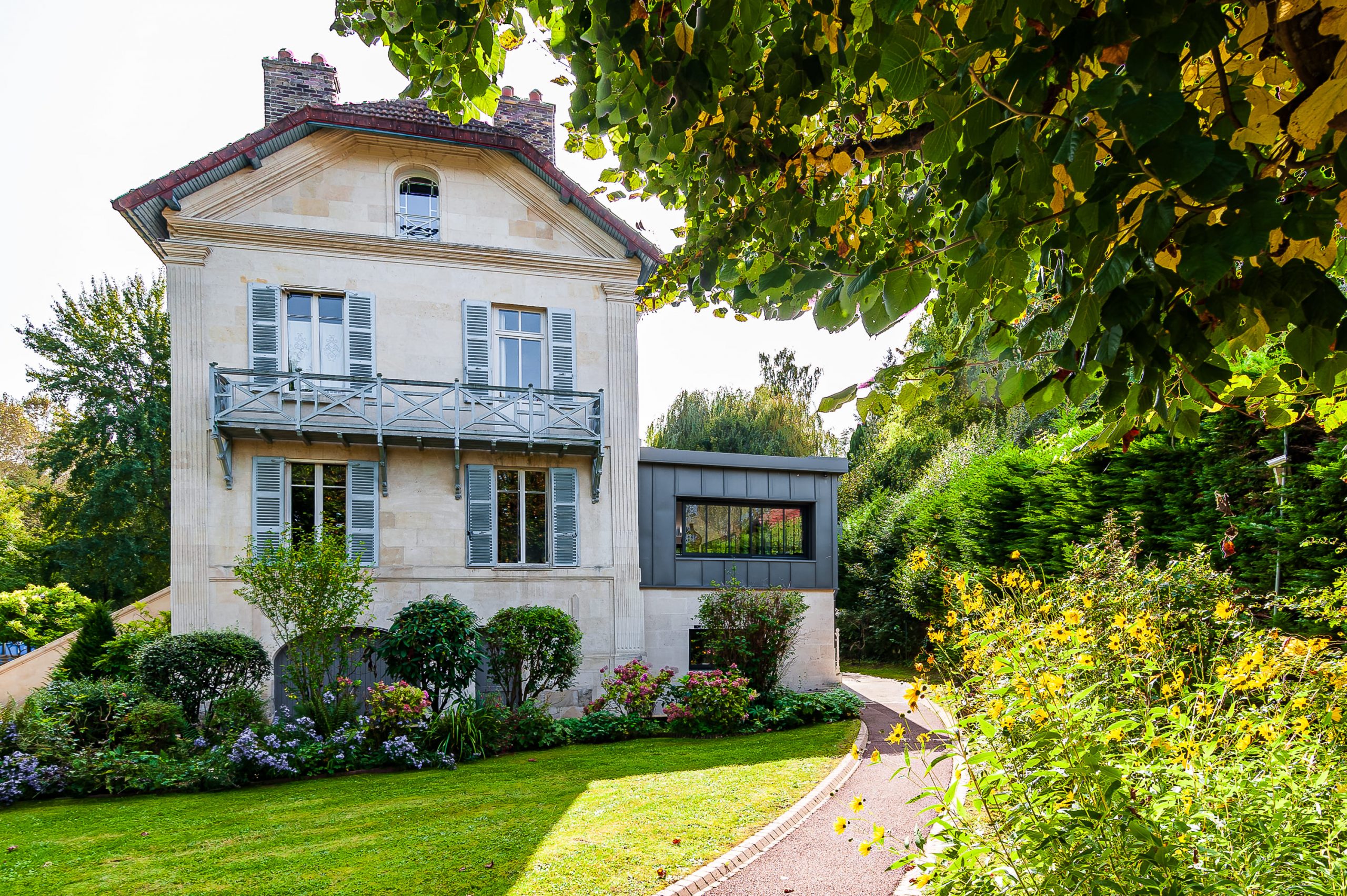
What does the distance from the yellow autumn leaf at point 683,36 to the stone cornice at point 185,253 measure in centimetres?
1291

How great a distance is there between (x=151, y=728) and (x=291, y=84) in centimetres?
1095

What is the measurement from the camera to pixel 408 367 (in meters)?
13.6

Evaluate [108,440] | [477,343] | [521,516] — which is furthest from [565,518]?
[108,440]

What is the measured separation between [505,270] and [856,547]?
1343cm

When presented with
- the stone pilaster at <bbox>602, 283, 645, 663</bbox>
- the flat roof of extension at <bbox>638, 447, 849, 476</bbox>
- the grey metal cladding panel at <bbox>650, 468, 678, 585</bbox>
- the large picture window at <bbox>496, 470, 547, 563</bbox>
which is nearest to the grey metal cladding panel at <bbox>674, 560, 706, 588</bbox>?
the grey metal cladding panel at <bbox>650, 468, 678, 585</bbox>

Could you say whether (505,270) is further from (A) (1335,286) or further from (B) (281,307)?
(A) (1335,286)

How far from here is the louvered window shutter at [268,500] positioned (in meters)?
12.7

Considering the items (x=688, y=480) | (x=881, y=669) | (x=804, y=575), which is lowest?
(x=881, y=669)

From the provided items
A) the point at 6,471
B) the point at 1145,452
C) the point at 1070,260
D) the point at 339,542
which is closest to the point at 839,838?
the point at 1070,260

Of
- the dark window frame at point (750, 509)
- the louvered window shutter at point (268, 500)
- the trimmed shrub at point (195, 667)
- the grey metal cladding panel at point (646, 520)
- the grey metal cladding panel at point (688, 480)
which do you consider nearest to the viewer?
the trimmed shrub at point (195, 667)

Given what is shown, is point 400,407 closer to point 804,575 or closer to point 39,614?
point 804,575

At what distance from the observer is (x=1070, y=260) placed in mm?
2150

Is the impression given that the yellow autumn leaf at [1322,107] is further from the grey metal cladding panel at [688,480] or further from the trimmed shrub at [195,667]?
the grey metal cladding panel at [688,480]

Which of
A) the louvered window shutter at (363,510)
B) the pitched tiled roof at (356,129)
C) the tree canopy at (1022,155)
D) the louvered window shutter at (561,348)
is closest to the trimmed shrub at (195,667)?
the louvered window shutter at (363,510)
